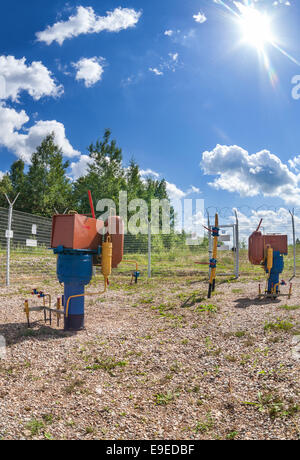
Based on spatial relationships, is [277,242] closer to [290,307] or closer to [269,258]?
[269,258]

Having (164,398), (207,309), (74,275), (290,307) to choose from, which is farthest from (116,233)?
(290,307)

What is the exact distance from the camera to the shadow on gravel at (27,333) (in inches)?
196

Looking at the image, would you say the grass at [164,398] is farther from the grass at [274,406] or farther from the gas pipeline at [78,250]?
the gas pipeline at [78,250]

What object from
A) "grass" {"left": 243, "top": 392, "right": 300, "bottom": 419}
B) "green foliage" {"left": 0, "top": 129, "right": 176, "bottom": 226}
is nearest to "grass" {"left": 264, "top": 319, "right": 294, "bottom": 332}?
"grass" {"left": 243, "top": 392, "right": 300, "bottom": 419}

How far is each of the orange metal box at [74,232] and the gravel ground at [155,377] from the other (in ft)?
5.09

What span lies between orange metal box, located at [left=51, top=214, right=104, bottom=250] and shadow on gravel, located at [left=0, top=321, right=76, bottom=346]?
1.50 metres

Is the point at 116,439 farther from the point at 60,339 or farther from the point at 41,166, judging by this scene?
the point at 41,166

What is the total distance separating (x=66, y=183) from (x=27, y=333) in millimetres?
29075

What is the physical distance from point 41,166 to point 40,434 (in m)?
30.1

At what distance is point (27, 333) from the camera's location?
5.19 meters

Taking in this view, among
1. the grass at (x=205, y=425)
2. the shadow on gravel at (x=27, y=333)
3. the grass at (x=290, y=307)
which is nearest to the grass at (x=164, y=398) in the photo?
the grass at (x=205, y=425)

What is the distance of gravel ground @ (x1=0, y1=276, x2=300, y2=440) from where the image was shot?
9.05 feet

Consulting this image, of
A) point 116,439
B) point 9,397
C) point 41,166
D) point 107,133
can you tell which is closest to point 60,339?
point 9,397
